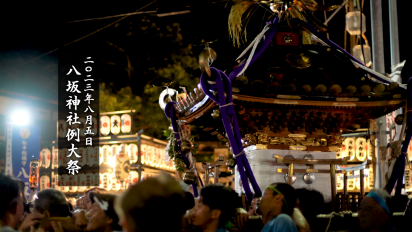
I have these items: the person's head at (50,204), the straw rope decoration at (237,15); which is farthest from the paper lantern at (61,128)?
the person's head at (50,204)

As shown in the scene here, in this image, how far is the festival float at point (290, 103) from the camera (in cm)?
609

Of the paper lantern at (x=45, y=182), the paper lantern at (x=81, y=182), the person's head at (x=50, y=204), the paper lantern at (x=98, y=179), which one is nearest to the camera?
the person's head at (x=50, y=204)

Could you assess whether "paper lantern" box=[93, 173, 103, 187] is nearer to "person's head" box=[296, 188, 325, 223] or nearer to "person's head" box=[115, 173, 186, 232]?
"person's head" box=[296, 188, 325, 223]

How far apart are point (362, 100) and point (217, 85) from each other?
223 centimetres

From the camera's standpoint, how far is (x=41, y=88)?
78.9ft

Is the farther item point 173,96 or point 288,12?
point 173,96

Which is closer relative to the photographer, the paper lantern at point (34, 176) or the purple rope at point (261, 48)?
the purple rope at point (261, 48)

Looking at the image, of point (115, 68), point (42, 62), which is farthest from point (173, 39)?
point (42, 62)

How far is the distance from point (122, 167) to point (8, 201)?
15.5 meters

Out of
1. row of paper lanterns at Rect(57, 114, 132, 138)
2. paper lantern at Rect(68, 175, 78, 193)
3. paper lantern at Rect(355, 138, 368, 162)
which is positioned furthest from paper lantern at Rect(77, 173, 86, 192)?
paper lantern at Rect(355, 138, 368, 162)

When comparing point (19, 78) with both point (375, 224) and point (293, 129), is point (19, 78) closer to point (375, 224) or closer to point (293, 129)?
point (293, 129)

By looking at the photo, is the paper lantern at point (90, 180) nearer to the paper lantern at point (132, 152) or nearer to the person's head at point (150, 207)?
the paper lantern at point (132, 152)

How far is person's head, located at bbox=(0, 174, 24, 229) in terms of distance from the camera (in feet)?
11.9

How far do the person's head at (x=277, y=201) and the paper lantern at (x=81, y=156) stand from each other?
1821 centimetres
